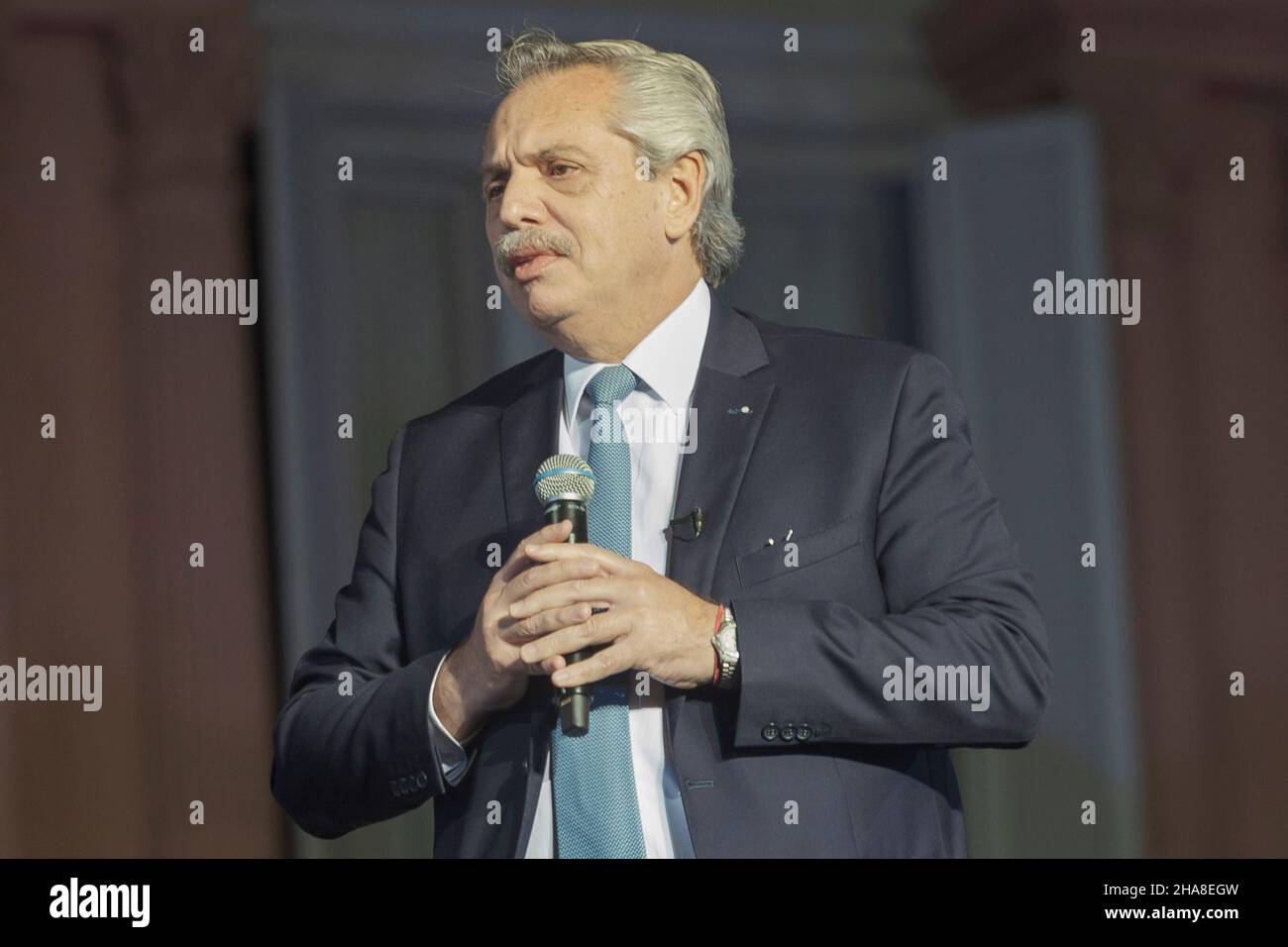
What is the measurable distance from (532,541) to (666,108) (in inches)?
36.1

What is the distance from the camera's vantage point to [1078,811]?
371cm

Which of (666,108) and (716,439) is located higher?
(666,108)

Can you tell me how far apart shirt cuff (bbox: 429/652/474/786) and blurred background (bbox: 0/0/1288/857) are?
→ 0.83 m

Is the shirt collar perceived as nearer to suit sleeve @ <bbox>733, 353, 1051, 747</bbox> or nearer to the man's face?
the man's face

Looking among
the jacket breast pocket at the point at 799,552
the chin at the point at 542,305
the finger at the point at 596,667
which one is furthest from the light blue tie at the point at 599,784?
the chin at the point at 542,305

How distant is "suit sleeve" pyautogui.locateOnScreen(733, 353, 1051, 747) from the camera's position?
9.49ft

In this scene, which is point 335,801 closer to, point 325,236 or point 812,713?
point 812,713

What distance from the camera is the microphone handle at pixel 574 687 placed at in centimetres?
279

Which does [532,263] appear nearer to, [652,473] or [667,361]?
[667,361]

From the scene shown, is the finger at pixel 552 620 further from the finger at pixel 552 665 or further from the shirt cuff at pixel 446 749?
the shirt cuff at pixel 446 749

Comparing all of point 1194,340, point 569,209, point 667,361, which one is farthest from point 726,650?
point 1194,340

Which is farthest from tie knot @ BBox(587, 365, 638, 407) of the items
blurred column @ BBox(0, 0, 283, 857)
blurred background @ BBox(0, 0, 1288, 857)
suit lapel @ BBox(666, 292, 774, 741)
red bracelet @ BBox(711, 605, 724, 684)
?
blurred column @ BBox(0, 0, 283, 857)

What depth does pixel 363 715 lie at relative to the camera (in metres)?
3.09
